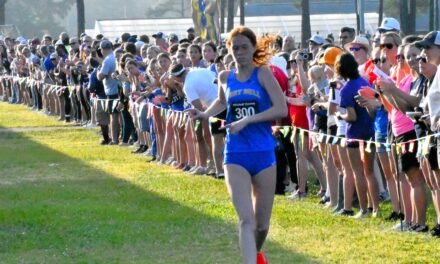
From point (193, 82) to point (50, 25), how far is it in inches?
4885

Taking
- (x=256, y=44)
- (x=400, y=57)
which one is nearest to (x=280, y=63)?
(x=400, y=57)

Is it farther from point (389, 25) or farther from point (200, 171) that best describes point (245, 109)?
point (200, 171)

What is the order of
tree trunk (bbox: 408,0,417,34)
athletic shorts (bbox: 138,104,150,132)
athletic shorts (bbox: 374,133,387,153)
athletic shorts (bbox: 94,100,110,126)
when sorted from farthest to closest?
tree trunk (bbox: 408,0,417,34) → athletic shorts (bbox: 94,100,110,126) → athletic shorts (bbox: 138,104,150,132) → athletic shorts (bbox: 374,133,387,153)

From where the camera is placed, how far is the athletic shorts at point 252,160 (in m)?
10.7

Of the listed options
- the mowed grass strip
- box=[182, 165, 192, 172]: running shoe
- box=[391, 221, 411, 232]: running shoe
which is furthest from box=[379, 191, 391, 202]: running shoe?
the mowed grass strip

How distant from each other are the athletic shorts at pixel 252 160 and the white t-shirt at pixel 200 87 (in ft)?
25.3

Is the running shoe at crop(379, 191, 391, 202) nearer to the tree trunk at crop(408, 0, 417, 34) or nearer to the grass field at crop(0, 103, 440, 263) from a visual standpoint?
the grass field at crop(0, 103, 440, 263)

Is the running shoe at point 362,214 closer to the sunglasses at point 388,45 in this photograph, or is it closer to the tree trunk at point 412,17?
the sunglasses at point 388,45

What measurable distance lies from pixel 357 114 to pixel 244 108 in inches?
156

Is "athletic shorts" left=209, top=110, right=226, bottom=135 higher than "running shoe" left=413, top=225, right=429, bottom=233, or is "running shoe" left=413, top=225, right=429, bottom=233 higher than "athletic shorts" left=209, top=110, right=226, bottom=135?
"athletic shorts" left=209, top=110, right=226, bottom=135

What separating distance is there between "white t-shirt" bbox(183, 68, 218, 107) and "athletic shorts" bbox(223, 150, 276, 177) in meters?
7.71

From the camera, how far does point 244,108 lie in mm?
10758

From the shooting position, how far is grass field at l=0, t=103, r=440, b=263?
12.3 meters

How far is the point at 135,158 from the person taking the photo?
76.9ft
